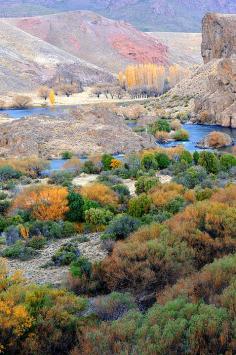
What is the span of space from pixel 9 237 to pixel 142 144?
3129 cm

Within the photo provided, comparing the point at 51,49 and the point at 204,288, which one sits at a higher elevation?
the point at 204,288

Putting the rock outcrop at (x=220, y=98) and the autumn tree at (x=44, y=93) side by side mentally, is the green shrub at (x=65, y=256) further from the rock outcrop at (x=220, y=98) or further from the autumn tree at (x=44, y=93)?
the autumn tree at (x=44, y=93)

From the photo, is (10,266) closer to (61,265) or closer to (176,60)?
(61,265)

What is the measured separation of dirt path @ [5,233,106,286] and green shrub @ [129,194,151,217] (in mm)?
2372

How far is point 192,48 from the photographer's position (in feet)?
642

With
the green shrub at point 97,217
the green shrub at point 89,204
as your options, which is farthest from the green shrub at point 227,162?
the green shrub at point 97,217

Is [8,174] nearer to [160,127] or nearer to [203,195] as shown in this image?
[203,195]

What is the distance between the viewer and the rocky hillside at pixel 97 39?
164m

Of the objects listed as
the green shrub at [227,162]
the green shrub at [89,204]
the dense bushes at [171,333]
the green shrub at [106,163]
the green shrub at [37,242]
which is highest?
the dense bushes at [171,333]

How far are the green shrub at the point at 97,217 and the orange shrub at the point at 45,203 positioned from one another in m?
1.20

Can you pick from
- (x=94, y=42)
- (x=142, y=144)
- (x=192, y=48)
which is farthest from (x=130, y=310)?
(x=192, y=48)

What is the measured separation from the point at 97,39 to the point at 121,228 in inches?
6268

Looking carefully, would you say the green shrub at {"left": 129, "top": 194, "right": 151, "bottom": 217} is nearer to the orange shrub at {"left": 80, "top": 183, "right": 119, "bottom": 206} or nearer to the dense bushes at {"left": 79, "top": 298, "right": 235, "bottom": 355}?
the orange shrub at {"left": 80, "top": 183, "right": 119, "bottom": 206}

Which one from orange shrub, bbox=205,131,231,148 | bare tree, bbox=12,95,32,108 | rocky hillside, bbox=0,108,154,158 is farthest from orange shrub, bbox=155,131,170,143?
bare tree, bbox=12,95,32,108
